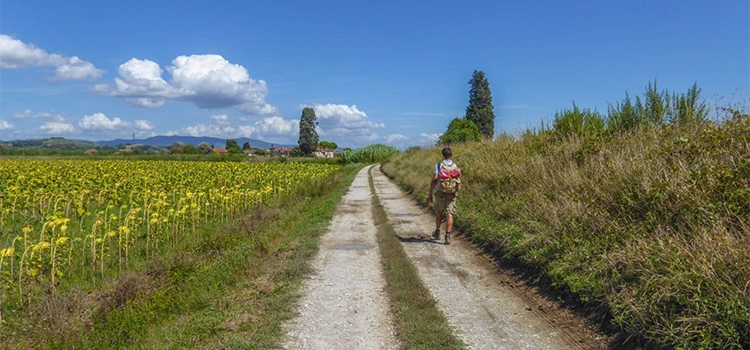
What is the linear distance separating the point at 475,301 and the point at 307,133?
10858 cm

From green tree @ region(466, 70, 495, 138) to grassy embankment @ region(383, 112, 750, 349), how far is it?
6460 centimetres

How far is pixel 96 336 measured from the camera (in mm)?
5230

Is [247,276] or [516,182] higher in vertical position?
[516,182]

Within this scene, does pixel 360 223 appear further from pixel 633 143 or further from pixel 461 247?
pixel 633 143

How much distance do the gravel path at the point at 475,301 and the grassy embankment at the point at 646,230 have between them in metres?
0.59

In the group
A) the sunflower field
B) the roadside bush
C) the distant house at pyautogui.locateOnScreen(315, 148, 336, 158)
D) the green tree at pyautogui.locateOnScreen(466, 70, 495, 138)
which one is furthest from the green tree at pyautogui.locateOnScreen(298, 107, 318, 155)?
the roadside bush

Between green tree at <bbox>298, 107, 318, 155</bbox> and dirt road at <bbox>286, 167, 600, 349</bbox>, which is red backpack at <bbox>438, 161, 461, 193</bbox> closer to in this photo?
dirt road at <bbox>286, 167, 600, 349</bbox>

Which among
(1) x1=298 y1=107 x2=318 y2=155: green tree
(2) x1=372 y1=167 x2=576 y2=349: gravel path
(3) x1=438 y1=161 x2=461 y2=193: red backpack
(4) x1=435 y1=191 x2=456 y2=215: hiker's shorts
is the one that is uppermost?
(1) x1=298 y1=107 x2=318 y2=155: green tree

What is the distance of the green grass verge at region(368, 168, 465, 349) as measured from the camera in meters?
5.04

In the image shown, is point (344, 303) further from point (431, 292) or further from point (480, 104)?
point (480, 104)

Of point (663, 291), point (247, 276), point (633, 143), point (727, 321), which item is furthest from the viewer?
point (633, 143)

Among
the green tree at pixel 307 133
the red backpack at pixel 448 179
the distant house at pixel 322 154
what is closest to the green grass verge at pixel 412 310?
the red backpack at pixel 448 179

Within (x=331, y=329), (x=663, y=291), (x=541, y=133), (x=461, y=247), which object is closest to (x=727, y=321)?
(x=663, y=291)

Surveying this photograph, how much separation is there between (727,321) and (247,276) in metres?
6.04
